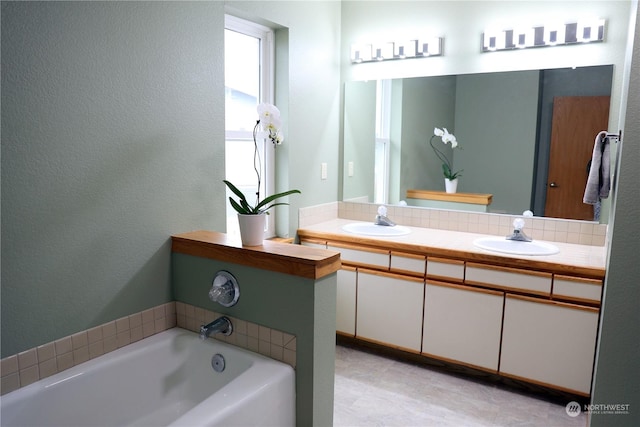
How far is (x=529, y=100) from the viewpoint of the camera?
298cm

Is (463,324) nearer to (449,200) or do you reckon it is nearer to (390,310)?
(390,310)

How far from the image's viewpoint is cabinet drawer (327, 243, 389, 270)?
3.02m

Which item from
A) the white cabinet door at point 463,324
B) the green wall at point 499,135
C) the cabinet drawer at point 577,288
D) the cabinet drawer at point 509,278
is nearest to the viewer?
the cabinet drawer at point 577,288

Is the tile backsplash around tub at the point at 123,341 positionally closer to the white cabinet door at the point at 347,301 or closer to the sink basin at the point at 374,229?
the white cabinet door at the point at 347,301

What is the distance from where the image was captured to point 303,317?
5.95 ft

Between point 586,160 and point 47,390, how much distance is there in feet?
9.84

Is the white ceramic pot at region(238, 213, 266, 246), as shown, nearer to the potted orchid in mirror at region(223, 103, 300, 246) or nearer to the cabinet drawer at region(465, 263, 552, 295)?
the potted orchid in mirror at region(223, 103, 300, 246)

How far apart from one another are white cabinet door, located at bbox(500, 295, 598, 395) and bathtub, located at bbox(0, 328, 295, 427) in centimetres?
144

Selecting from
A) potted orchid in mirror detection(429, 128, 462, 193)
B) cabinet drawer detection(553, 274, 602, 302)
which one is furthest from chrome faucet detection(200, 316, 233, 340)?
potted orchid in mirror detection(429, 128, 462, 193)

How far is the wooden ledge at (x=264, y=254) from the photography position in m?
1.79

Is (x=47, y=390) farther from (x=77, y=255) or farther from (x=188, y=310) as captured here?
(x=188, y=310)

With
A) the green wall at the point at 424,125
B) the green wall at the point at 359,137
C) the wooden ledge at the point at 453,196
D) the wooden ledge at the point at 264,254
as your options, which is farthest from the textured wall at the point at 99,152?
the wooden ledge at the point at 453,196

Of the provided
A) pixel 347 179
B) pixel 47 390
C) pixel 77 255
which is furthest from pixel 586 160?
pixel 47 390

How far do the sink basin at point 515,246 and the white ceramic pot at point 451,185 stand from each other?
1.55 feet
